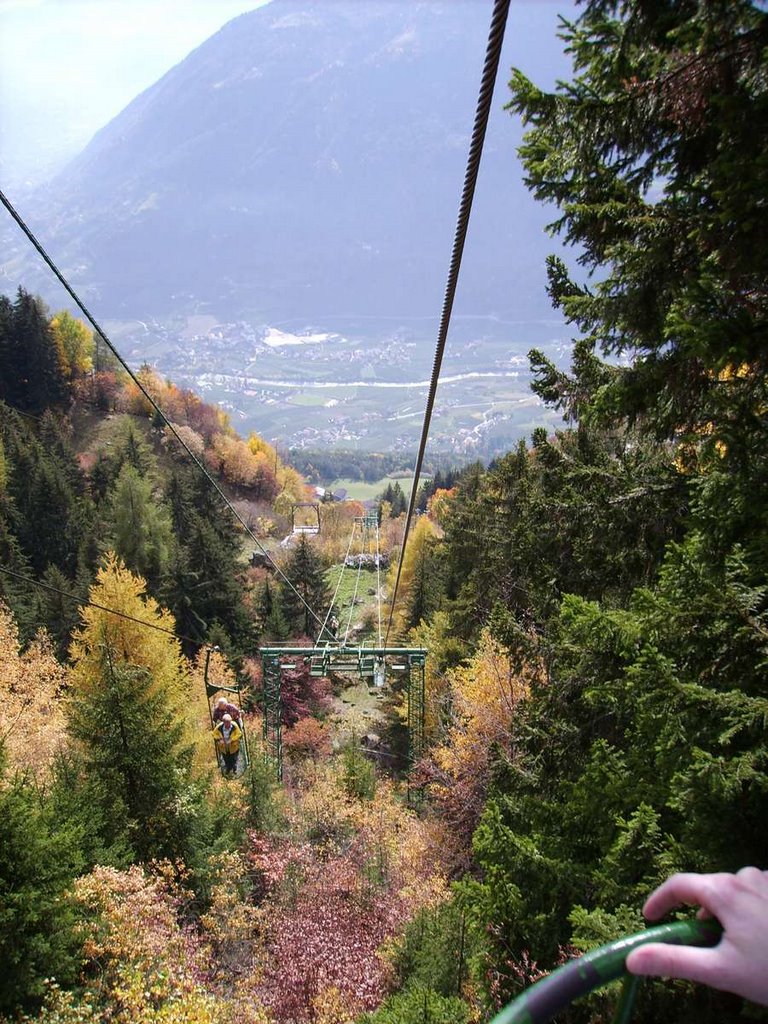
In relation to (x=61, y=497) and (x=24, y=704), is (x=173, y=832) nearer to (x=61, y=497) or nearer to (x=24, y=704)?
(x=24, y=704)

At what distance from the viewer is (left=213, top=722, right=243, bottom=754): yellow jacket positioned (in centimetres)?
2070

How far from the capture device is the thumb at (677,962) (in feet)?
4.79

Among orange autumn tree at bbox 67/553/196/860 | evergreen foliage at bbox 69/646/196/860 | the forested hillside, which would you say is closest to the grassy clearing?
the forested hillside

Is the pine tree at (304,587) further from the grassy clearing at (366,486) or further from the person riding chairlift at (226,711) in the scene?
the grassy clearing at (366,486)

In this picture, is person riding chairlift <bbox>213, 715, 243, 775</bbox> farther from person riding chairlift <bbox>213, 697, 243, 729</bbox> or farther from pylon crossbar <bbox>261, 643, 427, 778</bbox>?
pylon crossbar <bbox>261, 643, 427, 778</bbox>

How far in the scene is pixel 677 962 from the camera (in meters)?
1.53

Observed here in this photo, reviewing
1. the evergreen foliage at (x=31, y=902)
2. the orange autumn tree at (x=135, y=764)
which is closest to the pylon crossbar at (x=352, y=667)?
the orange autumn tree at (x=135, y=764)

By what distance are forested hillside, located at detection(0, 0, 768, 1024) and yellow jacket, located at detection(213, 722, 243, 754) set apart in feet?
3.50

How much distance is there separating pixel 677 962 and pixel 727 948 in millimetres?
135

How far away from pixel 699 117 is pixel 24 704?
100.0 feet

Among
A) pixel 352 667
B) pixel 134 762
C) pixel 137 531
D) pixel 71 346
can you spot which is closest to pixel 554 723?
Answer: pixel 134 762

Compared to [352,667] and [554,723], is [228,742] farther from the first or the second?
[554,723]

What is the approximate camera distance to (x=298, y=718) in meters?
36.1

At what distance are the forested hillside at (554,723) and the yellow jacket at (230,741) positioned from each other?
1.07 metres
